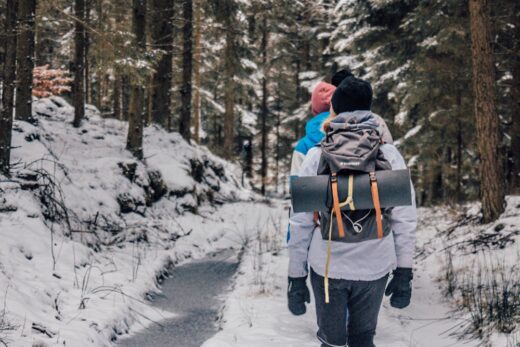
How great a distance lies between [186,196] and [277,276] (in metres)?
5.83

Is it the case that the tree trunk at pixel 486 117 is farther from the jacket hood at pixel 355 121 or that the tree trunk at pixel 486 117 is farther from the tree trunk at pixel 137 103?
the tree trunk at pixel 137 103

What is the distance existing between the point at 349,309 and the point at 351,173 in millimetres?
983

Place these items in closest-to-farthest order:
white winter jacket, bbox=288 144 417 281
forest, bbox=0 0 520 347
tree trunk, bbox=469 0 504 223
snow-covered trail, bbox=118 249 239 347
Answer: white winter jacket, bbox=288 144 417 281, snow-covered trail, bbox=118 249 239 347, forest, bbox=0 0 520 347, tree trunk, bbox=469 0 504 223

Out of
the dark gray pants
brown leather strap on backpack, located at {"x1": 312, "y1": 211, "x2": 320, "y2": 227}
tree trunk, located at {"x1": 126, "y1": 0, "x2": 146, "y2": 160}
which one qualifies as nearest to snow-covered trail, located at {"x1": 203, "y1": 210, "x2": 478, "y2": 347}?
the dark gray pants

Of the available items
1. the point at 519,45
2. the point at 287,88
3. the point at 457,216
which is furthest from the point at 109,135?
the point at 287,88

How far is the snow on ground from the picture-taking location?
16.6ft

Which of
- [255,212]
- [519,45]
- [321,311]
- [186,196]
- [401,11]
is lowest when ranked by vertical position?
[255,212]

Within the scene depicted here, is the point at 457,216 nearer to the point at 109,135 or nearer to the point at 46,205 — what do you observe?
the point at 46,205

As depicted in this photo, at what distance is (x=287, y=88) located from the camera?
32562mm

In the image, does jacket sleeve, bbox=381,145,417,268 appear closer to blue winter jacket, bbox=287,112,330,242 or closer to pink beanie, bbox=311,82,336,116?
blue winter jacket, bbox=287,112,330,242

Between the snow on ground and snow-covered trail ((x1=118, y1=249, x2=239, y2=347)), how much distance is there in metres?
0.30

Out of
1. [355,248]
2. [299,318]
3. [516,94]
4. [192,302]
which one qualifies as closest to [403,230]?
[355,248]

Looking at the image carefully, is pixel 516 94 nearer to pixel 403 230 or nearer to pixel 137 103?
pixel 403 230

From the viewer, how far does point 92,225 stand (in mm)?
8773
